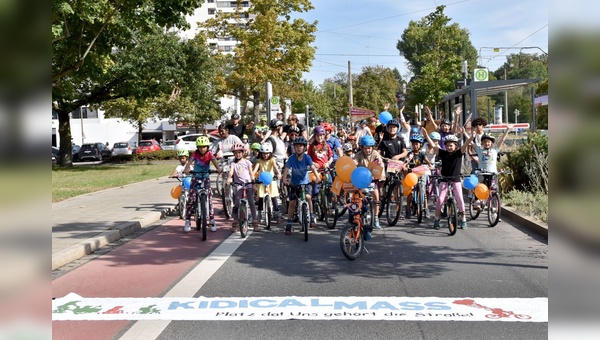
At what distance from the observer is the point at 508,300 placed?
20.2 feet

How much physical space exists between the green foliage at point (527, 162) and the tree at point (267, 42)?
75.7ft

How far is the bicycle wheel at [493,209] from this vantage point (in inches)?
426

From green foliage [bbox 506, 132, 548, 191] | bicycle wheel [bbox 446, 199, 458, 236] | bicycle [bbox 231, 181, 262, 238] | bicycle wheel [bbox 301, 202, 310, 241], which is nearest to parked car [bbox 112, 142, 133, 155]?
green foliage [bbox 506, 132, 548, 191]

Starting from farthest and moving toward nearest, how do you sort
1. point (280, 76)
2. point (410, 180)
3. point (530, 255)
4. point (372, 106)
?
point (372, 106) → point (280, 76) → point (410, 180) → point (530, 255)

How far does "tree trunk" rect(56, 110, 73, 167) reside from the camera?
3450 cm

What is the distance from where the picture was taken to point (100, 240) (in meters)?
9.94

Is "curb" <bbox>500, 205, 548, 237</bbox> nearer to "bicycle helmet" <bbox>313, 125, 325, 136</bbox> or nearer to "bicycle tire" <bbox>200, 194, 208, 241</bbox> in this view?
"bicycle helmet" <bbox>313, 125, 325, 136</bbox>

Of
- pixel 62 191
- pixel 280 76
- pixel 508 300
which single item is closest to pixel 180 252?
pixel 508 300

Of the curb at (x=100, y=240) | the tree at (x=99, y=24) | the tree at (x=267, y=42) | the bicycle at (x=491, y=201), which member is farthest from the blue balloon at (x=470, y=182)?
the tree at (x=267, y=42)

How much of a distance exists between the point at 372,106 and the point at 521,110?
173 feet

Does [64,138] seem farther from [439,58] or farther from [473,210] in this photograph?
[473,210]

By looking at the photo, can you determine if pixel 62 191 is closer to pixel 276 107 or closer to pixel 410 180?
pixel 276 107

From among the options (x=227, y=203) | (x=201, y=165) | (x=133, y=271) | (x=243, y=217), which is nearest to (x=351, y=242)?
(x=243, y=217)
